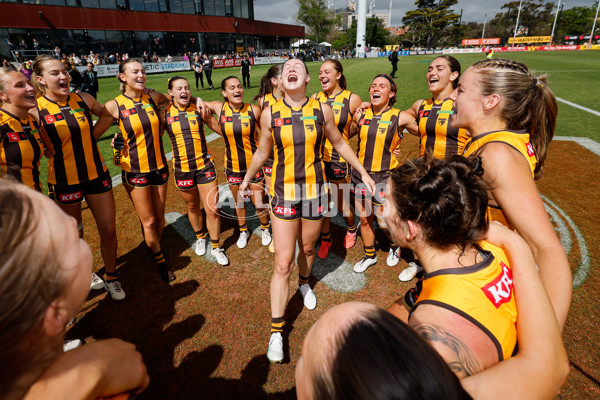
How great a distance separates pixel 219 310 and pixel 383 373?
3.49 m

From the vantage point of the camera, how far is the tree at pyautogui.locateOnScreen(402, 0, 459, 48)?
73.1 meters

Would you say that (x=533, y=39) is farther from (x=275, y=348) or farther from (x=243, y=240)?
(x=275, y=348)

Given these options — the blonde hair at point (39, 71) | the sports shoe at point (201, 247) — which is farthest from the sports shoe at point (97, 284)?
the blonde hair at point (39, 71)

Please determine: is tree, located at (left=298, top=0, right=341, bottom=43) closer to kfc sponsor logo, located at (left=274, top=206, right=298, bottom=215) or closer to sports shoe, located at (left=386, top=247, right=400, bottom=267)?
sports shoe, located at (left=386, top=247, right=400, bottom=267)

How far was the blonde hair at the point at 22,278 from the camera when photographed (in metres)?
0.67

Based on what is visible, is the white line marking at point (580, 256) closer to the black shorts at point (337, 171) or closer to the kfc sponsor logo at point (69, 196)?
the black shorts at point (337, 171)

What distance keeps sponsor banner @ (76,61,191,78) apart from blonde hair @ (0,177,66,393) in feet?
116

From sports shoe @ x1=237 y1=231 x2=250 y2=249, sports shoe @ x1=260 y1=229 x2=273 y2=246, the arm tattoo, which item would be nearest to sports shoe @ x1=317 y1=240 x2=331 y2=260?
sports shoe @ x1=260 y1=229 x2=273 y2=246

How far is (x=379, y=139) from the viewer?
4.64 meters

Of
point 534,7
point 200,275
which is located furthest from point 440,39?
point 200,275

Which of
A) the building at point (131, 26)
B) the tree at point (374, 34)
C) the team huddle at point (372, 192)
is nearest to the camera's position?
the team huddle at point (372, 192)

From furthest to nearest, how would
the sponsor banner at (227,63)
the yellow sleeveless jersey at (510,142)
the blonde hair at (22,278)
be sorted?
the sponsor banner at (227,63)
the yellow sleeveless jersey at (510,142)
the blonde hair at (22,278)

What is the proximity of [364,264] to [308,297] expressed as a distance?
114cm

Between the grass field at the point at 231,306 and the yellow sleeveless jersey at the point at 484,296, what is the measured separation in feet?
7.24
